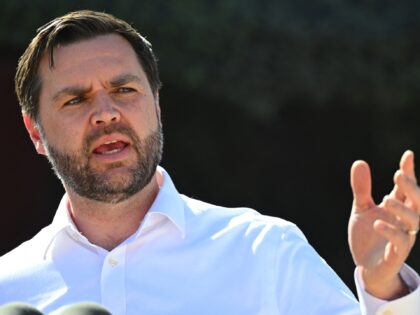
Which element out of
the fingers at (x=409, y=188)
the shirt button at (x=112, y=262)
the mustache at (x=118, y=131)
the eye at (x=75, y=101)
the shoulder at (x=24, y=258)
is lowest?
the shoulder at (x=24, y=258)

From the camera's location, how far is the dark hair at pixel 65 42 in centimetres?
294

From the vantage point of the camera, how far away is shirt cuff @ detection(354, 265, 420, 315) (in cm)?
213

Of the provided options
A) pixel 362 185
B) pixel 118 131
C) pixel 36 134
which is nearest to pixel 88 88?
pixel 118 131

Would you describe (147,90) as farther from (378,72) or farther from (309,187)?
(309,187)

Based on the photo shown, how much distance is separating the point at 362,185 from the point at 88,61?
1026 mm

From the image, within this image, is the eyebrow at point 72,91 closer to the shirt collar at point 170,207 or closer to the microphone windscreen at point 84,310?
the shirt collar at point 170,207

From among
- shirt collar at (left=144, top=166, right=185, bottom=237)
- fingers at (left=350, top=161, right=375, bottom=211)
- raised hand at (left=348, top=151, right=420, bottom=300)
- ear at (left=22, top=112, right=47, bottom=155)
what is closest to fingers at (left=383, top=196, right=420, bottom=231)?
raised hand at (left=348, top=151, right=420, bottom=300)

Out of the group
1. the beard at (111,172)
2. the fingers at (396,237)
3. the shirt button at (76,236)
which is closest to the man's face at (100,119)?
the beard at (111,172)

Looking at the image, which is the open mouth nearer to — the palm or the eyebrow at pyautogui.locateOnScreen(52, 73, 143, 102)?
the eyebrow at pyautogui.locateOnScreen(52, 73, 143, 102)

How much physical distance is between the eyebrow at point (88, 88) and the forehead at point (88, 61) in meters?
0.02

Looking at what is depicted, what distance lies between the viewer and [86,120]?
9.25 feet

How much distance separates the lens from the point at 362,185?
2.14 metres

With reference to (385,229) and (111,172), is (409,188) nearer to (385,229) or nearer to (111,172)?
(385,229)

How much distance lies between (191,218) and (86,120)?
15.1 inches
